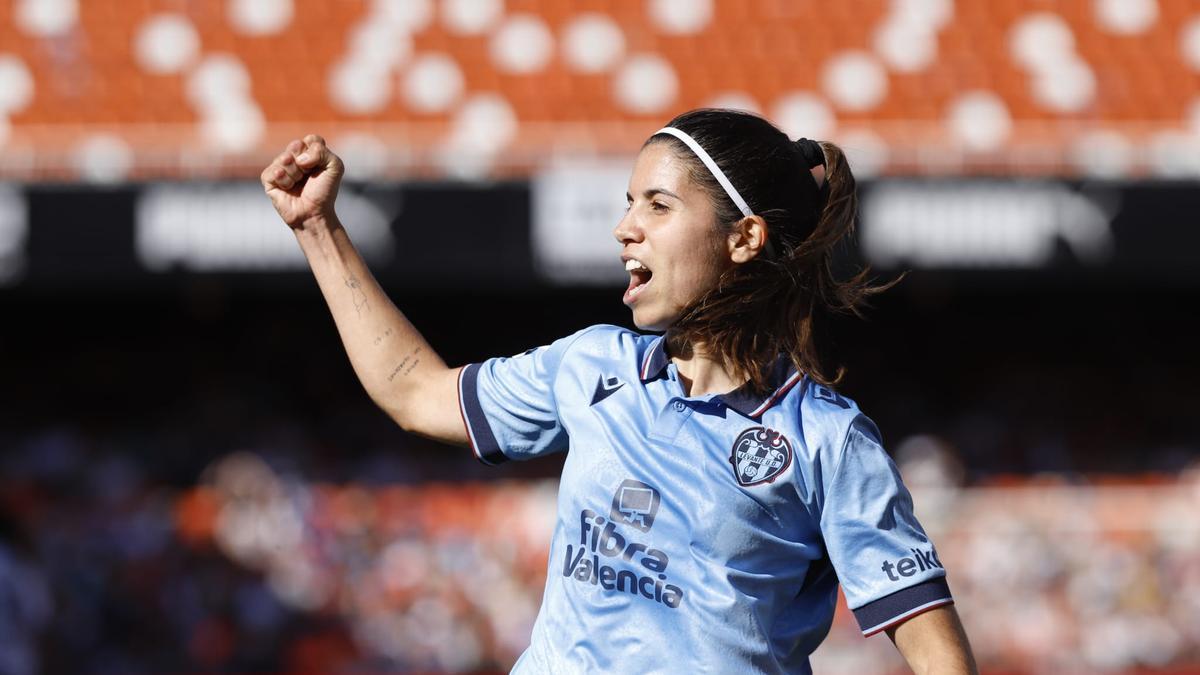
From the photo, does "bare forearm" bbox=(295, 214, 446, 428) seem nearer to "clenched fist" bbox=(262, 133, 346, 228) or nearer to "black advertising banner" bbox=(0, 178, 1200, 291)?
"clenched fist" bbox=(262, 133, 346, 228)

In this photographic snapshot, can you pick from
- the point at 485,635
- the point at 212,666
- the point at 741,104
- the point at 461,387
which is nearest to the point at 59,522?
the point at 212,666

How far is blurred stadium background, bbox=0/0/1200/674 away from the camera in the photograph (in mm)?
7625

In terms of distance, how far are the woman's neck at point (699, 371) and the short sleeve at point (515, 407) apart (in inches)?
6.6

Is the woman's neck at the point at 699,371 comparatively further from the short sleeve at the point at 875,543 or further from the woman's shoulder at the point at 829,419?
the short sleeve at the point at 875,543

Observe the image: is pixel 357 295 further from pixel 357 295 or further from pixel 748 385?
pixel 748 385

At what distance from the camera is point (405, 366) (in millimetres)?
2336

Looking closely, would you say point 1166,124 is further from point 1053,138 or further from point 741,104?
point 741,104

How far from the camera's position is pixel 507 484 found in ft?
28.2

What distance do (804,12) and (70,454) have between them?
5.28 m

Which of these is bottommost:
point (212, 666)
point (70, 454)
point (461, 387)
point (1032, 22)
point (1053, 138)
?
point (212, 666)

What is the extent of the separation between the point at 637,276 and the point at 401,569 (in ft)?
21.2

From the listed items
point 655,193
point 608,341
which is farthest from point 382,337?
point 655,193

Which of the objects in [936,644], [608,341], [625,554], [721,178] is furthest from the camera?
[608,341]

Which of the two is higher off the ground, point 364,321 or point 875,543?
point 364,321
